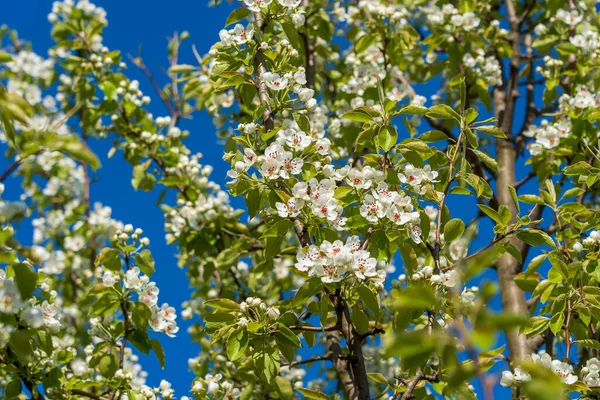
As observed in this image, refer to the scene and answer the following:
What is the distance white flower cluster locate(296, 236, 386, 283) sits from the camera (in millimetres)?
2334

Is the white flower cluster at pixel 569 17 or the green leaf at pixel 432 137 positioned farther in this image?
Result: the white flower cluster at pixel 569 17

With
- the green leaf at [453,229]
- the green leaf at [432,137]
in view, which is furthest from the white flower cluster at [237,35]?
the green leaf at [453,229]

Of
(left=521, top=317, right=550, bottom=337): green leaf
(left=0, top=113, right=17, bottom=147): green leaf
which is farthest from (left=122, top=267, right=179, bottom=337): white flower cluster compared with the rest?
(left=521, top=317, right=550, bottom=337): green leaf

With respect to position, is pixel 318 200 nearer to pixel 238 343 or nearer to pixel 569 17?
pixel 238 343

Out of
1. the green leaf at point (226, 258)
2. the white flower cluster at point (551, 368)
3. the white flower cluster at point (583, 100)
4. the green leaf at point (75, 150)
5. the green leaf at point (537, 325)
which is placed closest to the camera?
the green leaf at point (75, 150)

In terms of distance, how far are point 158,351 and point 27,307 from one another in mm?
769

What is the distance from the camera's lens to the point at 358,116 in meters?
2.63

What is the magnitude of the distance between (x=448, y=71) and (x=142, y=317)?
10.6 feet

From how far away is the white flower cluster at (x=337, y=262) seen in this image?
2334 millimetres

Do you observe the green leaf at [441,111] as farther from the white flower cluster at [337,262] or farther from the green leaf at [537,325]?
the green leaf at [537,325]

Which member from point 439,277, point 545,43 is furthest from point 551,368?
point 545,43

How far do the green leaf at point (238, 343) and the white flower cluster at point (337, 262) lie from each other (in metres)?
0.34

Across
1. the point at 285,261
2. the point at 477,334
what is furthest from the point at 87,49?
the point at 477,334

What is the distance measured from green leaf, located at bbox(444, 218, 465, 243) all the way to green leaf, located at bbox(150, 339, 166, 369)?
1396 millimetres
